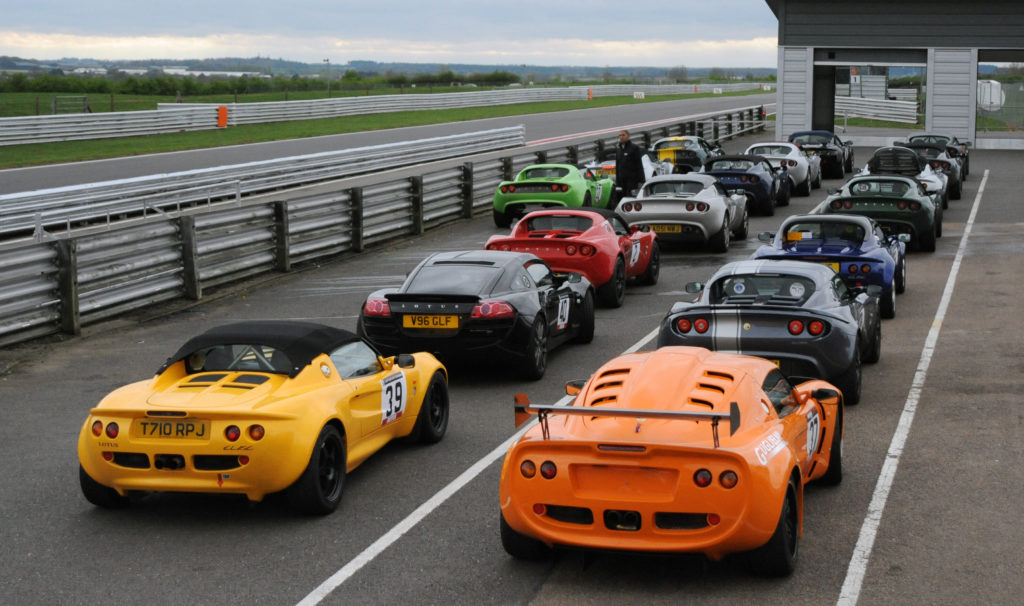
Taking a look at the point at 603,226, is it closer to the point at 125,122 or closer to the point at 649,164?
the point at 649,164

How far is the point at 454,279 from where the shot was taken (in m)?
12.4

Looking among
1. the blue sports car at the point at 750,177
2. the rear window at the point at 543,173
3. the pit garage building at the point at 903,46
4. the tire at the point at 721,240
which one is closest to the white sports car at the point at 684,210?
the tire at the point at 721,240

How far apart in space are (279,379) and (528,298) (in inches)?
179

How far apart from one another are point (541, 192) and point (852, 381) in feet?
47.2

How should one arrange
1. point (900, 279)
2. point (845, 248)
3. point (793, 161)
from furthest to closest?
point (793, 161), point (900, 279), point (845, 248)

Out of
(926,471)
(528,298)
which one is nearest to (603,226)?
(528,298)

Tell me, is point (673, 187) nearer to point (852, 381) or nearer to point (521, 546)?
point (852, 381)

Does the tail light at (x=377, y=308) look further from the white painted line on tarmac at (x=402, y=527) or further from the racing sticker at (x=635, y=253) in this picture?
the racing sticker at (x=635, y=253)

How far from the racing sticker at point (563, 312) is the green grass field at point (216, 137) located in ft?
80.2

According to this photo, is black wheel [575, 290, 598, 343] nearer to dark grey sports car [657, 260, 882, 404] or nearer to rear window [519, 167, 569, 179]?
dark grey sports car [657, 260, 882, 404]

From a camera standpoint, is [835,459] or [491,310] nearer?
[835,459]

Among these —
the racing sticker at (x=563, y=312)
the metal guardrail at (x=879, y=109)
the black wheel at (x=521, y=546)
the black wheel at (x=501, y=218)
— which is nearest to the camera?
the black wheel at (x=521, y=546)

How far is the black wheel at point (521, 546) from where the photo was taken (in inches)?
273

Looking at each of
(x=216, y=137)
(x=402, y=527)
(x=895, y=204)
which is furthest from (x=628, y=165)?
(x=216, y=137)
